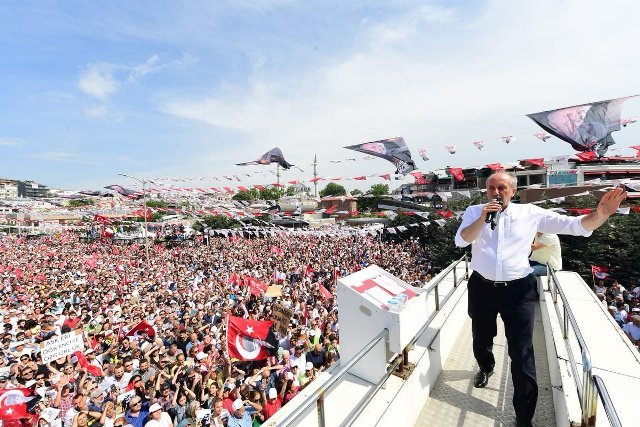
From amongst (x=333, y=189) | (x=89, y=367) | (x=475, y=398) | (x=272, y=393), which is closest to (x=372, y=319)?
(x=475, y=398)

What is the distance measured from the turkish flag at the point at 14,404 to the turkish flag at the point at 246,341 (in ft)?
10.4

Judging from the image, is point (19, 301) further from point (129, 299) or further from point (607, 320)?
point (607, 320)

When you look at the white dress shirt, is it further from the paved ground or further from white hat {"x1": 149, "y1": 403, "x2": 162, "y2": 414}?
white hat {"x1": 149, "y1": 403, "x2": 162, "y2": 414}

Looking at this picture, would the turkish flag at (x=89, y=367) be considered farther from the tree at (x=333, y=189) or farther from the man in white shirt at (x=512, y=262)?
the tree at (x=333, y=189)

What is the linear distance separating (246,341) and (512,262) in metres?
5.77

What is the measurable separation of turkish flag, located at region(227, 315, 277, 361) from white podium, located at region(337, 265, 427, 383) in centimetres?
448

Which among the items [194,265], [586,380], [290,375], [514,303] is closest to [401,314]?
[514,303]

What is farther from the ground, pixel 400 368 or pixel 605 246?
pixel 400 368

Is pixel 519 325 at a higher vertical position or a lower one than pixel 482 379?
higher

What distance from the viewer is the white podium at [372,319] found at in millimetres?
2688

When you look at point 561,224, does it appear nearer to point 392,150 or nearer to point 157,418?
point 157,418

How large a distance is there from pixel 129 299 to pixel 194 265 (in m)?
8.82

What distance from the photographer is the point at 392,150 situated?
12.7m

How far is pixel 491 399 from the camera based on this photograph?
298 cm
